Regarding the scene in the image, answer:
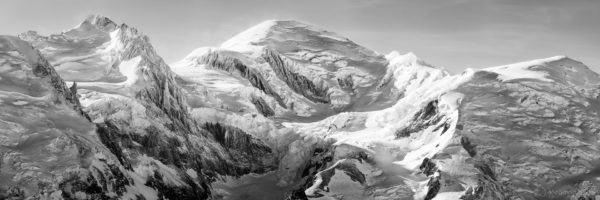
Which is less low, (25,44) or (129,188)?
(25,44)

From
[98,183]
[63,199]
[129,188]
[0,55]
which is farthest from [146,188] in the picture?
[0,55]

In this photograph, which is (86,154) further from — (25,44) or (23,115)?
(25,44)

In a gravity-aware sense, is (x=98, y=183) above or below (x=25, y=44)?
below

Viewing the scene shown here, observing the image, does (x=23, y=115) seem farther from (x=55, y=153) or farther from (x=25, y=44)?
(x=25, y=44)

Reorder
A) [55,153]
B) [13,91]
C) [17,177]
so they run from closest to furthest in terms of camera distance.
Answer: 1. [17,177]
2. [55,153]
3. [13,91]

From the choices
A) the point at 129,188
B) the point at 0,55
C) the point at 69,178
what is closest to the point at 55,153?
the point at 69,178

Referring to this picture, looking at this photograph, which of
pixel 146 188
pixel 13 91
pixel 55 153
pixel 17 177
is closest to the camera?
pixel 17 177

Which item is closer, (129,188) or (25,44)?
(129,188)

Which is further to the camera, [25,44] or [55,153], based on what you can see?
[25,44]

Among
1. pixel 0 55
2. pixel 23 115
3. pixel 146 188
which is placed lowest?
pixel 146 188

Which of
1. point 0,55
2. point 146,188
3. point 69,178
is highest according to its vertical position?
point 0,55
